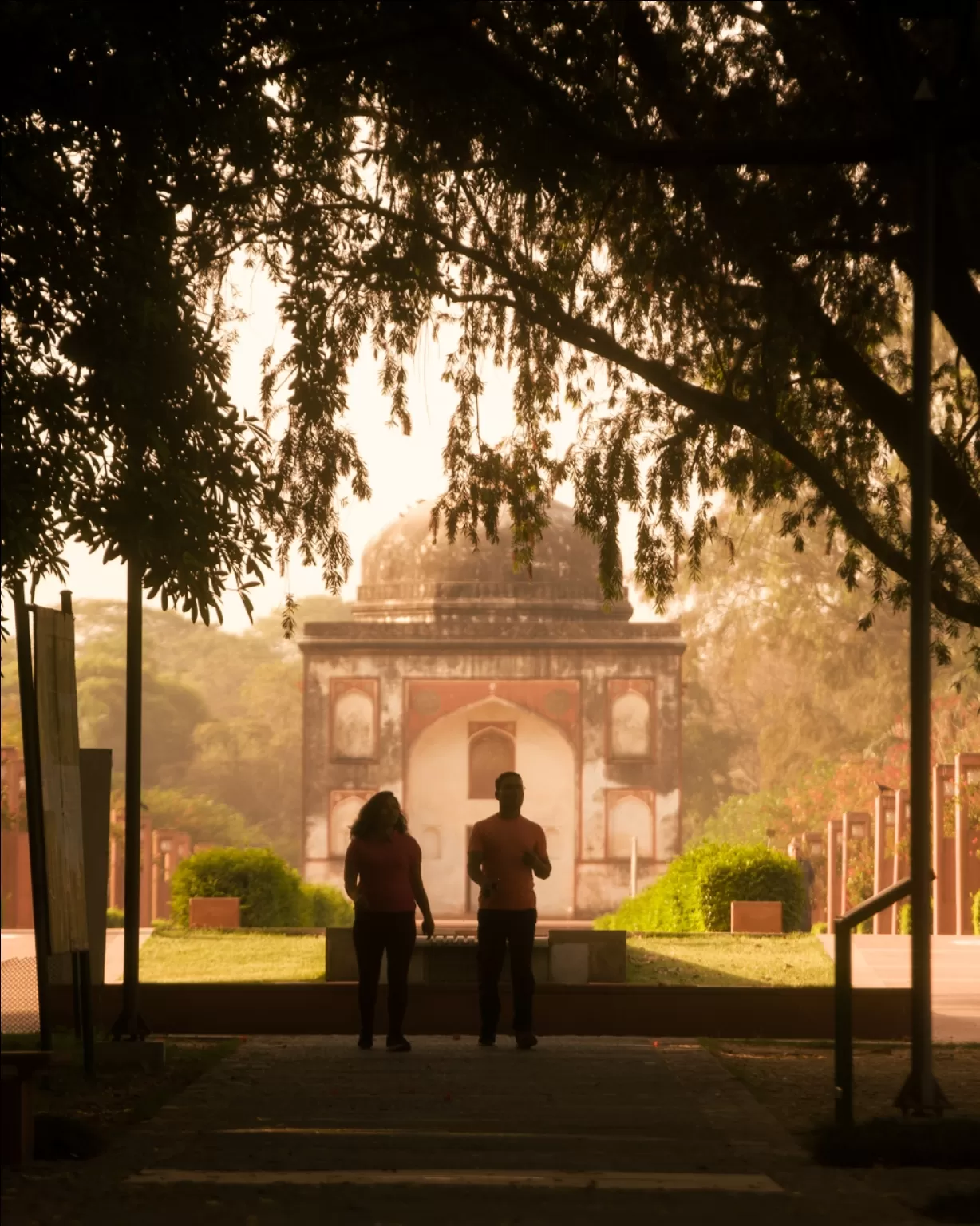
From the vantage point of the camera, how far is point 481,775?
38.3 meters

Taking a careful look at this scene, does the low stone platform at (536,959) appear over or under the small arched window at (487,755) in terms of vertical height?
under

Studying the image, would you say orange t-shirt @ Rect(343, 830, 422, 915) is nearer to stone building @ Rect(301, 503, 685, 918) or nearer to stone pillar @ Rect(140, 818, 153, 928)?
stone pillar @ Rect(140, 818, 153, 928)

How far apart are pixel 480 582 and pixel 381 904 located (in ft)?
99.4

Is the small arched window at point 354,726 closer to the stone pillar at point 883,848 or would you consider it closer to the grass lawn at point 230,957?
the stone pillar at point 883,848

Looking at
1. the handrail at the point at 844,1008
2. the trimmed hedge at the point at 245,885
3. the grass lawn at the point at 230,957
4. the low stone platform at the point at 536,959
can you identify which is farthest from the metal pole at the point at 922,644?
the trimmed hedge at the point at 245,885

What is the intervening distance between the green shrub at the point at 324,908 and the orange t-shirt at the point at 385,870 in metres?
14.7

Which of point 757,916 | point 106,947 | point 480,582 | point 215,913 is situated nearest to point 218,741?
point 480,582

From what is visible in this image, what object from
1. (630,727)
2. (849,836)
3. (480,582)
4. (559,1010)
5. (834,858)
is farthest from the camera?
(480,582)

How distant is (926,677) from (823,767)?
1370 inches

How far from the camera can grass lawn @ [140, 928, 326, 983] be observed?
15.8 m

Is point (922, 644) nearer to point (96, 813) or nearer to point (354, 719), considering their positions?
point (96, 813)

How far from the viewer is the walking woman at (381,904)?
29.7ft

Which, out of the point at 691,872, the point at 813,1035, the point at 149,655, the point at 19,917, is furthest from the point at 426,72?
the point at 149,655

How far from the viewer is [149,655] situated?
248ft
